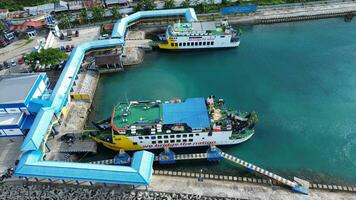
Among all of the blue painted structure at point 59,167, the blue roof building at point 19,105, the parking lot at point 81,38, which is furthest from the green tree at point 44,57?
the blue painted structure at point 59,167

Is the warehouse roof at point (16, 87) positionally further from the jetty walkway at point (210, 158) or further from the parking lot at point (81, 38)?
the parking lot at point (81, 38)

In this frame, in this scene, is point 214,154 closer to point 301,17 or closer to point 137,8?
point 137,8

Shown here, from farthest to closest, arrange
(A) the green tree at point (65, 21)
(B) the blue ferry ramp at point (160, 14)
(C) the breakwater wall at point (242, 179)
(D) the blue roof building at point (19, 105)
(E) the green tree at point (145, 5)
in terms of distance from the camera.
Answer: (E) the green tree at point (145, 5) → (A) the green tree at point (65, 21) → (B) the blue ferry ramp at point (160, 14) → (D) the blue roof building at point (19, 105) → (C) the breakwater wall at point (242, 179)

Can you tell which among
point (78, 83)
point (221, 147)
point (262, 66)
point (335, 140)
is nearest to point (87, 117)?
point (78, 83)

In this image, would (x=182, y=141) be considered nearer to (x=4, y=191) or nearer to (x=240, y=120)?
(x=240, y=120)

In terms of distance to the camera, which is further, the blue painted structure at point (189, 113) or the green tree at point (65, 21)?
the green tree at point (65, 21)

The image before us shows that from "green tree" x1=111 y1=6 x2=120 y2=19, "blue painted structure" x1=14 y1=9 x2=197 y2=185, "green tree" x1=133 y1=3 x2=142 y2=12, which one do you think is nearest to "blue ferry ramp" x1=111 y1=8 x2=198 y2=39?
"green tree" x1=133 y1=3 x2=142 y2=12

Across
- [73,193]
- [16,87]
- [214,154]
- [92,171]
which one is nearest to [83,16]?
[16,87]
